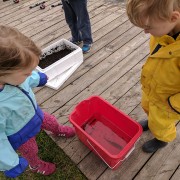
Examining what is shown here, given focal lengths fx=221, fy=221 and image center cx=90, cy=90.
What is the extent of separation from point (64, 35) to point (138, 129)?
1967mm

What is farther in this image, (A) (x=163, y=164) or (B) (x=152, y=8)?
(A) (x=163, y=164)

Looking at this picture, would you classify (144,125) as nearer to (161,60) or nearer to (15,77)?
(161,60)

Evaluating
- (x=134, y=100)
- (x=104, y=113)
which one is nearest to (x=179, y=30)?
(x=104, y=113)

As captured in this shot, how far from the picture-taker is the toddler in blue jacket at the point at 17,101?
1017 millimetres

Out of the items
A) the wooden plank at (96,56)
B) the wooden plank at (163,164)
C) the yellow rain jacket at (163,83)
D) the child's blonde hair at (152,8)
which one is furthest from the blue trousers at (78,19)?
the wooden plank at (163,164)

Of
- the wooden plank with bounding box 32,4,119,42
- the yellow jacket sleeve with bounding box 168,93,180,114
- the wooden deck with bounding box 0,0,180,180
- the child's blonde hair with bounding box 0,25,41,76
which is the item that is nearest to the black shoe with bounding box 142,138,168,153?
the wooden deck with bounding box 0,0,180,180

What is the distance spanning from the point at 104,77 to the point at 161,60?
1.27 metres

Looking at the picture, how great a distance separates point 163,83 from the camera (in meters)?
1.30

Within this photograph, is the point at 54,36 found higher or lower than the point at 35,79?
lower

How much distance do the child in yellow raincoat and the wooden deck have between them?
33cm

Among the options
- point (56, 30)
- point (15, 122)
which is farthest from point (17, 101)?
point (56, 30)

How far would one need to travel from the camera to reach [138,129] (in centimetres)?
163

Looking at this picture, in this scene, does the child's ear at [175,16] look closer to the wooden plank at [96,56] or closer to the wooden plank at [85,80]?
the wooden plank at [85,80]

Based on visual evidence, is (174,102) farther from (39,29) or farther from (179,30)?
(39,29)
